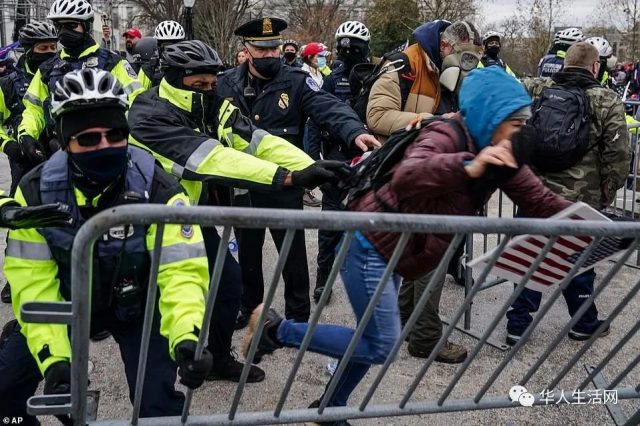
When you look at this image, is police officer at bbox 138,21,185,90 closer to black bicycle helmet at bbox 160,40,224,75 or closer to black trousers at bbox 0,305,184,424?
black bicycle helmet at bbox 160,40,224,75

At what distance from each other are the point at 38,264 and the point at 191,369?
78 centimetres

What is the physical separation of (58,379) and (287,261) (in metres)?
2.34

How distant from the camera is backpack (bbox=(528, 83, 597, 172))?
4.23m

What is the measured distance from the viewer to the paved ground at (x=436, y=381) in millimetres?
3559

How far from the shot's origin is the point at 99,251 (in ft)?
8.29

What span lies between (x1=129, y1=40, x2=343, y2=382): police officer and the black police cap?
1.00 m

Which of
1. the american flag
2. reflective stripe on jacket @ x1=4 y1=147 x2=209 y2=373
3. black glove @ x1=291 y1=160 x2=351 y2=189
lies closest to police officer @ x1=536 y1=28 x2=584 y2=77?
black glove @ x1=291 y1=160 x2=351 y2=189

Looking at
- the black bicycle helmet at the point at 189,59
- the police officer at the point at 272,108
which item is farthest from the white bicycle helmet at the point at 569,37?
the black bicycle helmet at the point at 189,59

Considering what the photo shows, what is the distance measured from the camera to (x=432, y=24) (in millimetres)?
4203

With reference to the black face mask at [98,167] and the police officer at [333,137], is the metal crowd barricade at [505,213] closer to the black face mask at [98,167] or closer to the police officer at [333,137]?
the police officer at [333,137]

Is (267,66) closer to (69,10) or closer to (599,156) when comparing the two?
(69,10)

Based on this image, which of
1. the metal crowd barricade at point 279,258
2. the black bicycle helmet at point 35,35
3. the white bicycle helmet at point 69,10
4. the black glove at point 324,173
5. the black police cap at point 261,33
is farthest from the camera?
the black bicycle helmet at point 35,35

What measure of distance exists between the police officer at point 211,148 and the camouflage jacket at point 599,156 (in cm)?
201

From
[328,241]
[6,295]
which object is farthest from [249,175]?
[6,295]
